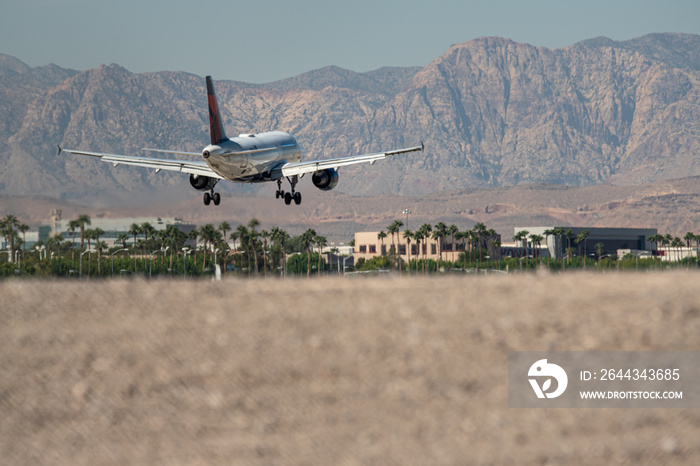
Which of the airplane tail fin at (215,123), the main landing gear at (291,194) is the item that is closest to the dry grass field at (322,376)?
the airplane tail fin at (215,123)

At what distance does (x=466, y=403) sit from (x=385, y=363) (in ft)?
8.53

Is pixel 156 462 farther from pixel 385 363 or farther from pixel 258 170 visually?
pixel 258 170

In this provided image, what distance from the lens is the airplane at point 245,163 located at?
240ft

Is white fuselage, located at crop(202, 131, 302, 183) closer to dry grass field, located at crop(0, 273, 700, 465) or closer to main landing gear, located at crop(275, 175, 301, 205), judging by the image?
main landing gear, located at crop(275, 175, 301, 205)

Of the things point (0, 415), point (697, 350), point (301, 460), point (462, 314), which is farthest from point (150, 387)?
point (697, 350)

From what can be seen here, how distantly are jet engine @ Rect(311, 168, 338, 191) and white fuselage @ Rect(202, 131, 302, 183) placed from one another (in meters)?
3.66

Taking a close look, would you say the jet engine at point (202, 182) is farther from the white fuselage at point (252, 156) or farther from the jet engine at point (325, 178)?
the jet engine at point (325, 178)

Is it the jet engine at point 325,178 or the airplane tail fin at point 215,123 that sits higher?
the airplane tail fin at point 215,123

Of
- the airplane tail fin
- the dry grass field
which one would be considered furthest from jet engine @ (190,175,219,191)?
the dry grass field

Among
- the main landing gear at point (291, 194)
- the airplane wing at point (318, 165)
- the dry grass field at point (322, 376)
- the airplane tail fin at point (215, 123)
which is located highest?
the airplane tail fin at point (215, 123)

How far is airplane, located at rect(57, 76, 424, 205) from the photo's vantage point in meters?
73.2

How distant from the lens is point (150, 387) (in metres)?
23.1

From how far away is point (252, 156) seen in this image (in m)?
75.3

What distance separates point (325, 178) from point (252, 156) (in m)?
6.02
